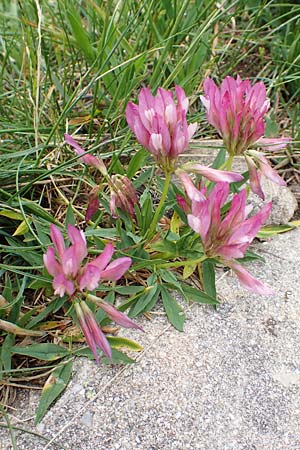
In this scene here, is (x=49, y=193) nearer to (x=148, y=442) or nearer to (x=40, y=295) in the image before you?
(x=40, y=295)

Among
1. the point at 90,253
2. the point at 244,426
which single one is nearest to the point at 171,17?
the point at 90,253

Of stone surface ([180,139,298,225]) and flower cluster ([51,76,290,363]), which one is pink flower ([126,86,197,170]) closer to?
flower cluster ([51,76,290,363])

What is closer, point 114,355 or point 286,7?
point 114,355

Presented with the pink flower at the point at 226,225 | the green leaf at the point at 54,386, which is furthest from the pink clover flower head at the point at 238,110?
the green leaf at the point at 54,386

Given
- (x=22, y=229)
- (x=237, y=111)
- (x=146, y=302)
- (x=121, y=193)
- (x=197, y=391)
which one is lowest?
(x=197, y=391)

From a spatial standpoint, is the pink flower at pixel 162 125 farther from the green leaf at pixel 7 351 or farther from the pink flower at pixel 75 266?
the green leaf at pixel 7 351

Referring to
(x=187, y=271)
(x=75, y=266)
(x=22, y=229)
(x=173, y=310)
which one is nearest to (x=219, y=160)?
(x=187, y=271)

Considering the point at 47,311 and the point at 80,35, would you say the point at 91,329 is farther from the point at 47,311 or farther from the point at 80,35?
the point at 80,35

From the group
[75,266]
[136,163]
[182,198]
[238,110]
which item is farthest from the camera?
[136,163]
